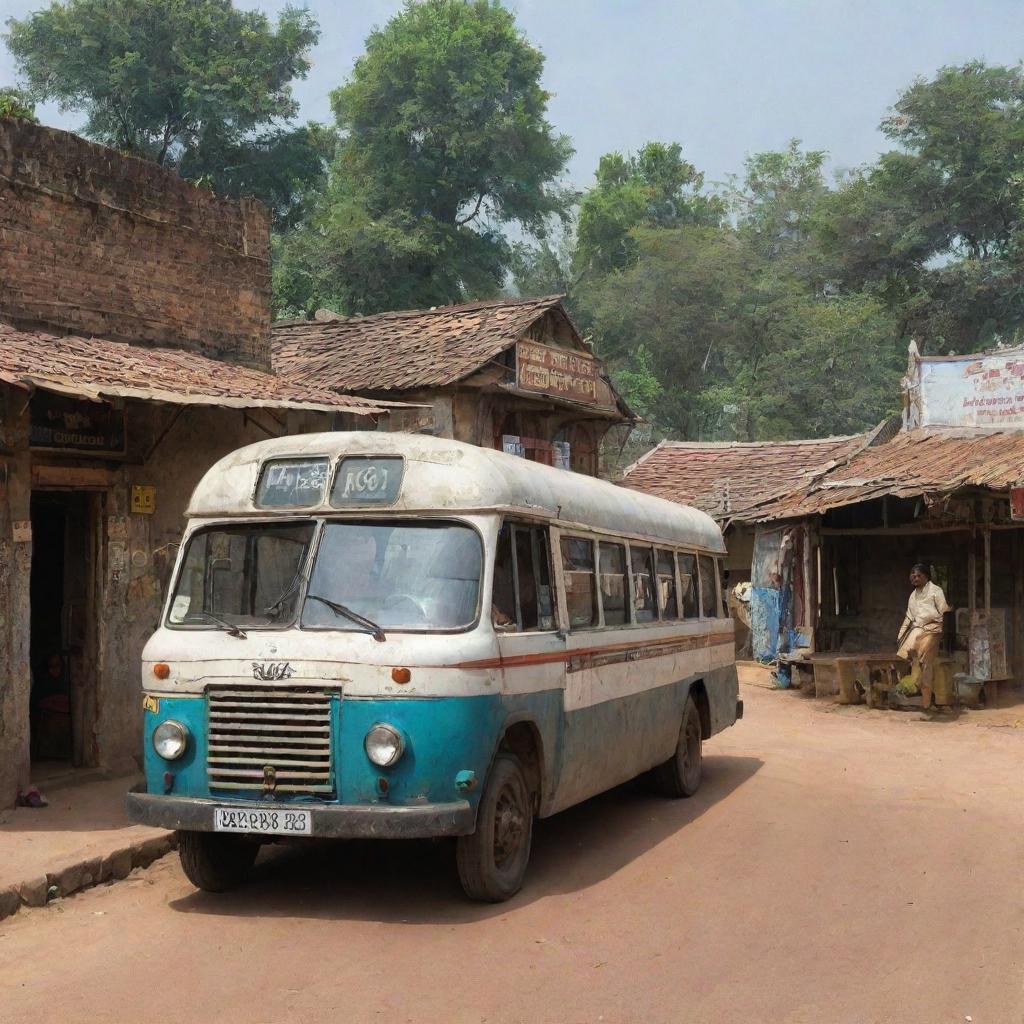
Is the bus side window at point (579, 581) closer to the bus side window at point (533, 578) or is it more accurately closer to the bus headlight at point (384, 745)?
the bus side window at point (533, 578)

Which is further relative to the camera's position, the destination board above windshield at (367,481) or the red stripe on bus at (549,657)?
the destination board above windshield at (367,481)

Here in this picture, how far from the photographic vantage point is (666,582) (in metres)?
9.91

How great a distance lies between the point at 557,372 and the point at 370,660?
1475 centimetres

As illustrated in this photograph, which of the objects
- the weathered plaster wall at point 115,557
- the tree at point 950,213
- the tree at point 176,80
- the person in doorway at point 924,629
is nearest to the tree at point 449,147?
the tree at point 176,80

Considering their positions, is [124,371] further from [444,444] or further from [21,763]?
[444,444]

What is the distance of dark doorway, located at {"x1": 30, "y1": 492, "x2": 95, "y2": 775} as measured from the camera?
34.4 ft

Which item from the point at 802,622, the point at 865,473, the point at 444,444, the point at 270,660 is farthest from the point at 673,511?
the point at 802,622

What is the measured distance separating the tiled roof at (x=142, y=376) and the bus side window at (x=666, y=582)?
3.14 m

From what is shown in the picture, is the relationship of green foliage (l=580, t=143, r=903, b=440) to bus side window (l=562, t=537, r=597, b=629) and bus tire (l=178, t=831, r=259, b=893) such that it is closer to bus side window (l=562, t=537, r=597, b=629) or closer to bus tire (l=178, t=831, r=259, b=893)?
bus side window (l=562, t=537, r=597, b=629)

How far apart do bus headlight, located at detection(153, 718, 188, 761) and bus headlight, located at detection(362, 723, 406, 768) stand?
3.32ft

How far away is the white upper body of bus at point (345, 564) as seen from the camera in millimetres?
6410

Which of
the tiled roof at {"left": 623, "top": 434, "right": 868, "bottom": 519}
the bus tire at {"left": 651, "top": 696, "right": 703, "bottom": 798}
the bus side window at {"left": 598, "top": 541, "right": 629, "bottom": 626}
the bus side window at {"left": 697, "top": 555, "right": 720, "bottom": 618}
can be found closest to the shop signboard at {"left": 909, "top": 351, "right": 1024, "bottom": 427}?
the tiled roof at {"left": 623, "top": 434, "right": 868, "bottom": 519}

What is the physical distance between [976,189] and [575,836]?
35572mm

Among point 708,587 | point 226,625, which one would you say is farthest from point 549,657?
point 708,587
